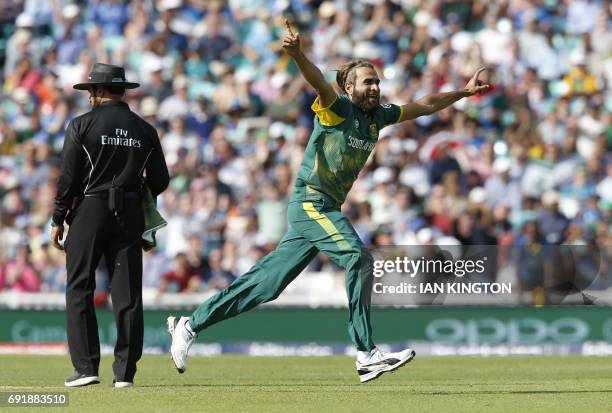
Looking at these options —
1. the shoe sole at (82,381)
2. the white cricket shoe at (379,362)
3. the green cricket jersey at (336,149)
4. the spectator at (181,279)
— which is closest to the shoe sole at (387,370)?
the white cricket shoe at (379,362)

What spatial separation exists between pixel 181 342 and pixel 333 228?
56.0 inches

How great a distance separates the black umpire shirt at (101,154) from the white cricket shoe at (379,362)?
6.65ft

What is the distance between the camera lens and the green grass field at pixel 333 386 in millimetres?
8625

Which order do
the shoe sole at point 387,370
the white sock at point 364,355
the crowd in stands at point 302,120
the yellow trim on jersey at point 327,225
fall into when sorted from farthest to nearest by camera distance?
the crowd in stands at point 302,120, the yellow trim on jersey at point 327,225, the white sock at point 364,355, the shoe sole at point 387,370

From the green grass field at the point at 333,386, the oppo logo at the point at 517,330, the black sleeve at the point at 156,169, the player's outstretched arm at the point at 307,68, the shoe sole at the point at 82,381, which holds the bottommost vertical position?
the oppo logo at the point at 517,330

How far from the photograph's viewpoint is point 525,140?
19141 mm

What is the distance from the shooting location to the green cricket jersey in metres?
9.81

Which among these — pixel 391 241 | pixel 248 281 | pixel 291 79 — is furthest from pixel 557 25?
pixel 248 281

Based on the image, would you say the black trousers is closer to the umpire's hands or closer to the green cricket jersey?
the umpire's hands

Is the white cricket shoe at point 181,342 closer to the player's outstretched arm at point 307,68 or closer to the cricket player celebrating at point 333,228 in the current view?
the cricket player celebrating at point 333,228

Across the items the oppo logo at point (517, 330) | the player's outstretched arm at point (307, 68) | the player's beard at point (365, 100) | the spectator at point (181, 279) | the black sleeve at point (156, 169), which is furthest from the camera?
the spectator at point (181, 279)

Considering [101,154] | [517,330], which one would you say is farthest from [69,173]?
[517,330]

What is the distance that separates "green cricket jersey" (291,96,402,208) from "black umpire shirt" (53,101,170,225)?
45.9 inches

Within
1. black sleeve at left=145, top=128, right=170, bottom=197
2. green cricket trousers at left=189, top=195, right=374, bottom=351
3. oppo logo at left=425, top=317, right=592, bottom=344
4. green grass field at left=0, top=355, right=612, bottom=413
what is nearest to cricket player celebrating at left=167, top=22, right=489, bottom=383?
green cricket trousers at left=189, top=195, right=374, bottom=351
